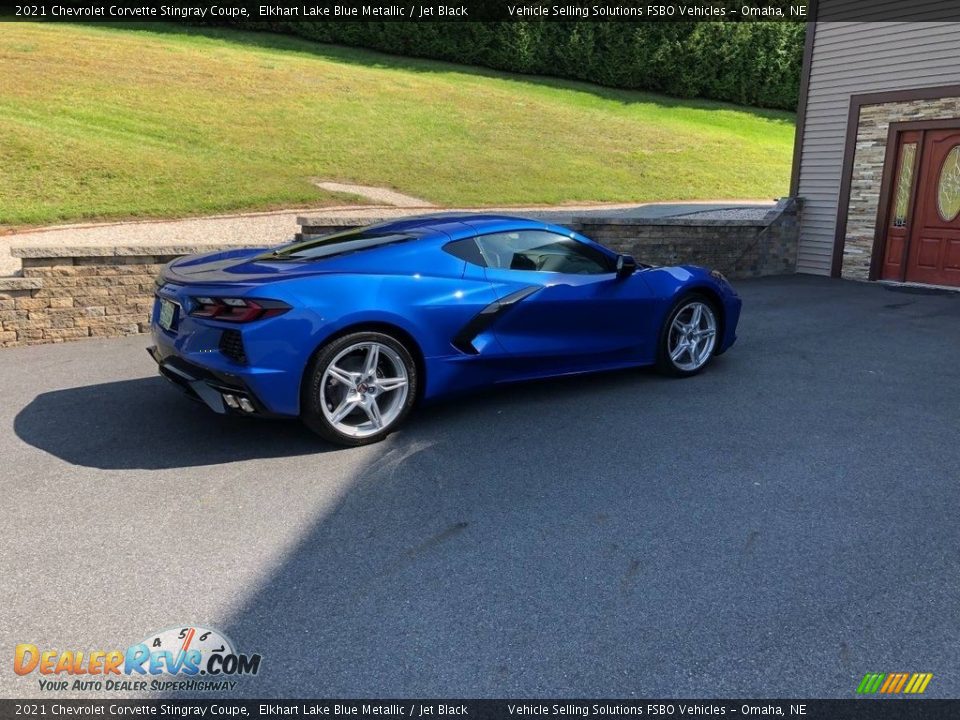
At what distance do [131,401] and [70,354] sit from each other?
5.80 ft

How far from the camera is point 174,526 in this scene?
11.6 feet

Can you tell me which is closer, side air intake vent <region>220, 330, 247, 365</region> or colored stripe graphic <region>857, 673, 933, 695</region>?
colored stripe graphic <region>857, 673, 933, 695</region>

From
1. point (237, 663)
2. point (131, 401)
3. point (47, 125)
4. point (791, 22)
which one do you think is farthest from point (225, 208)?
point (791, 22)

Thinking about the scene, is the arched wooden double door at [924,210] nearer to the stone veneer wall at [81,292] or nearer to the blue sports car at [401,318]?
the blue sports car at [401,318]

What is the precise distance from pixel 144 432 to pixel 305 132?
19.3 metres

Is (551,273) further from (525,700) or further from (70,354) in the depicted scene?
(70,354)

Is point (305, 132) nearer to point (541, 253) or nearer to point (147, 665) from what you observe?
point (541, 253)

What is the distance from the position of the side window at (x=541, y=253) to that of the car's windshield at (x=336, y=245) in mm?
601

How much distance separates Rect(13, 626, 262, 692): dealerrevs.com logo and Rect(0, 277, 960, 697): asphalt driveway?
5cm

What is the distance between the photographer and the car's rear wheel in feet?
14.5

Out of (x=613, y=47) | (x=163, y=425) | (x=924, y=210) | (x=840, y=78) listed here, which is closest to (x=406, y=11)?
(x=613, y=47)

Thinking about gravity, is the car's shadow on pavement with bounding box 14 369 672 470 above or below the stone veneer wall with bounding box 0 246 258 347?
below

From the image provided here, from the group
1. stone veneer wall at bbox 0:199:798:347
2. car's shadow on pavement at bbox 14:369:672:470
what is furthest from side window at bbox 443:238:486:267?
stone veneer wall at bbox 0:199:798:347

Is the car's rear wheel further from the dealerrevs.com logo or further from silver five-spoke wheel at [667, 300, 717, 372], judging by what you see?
silver five-spoke wheel at [667, 300, 717, 372]
